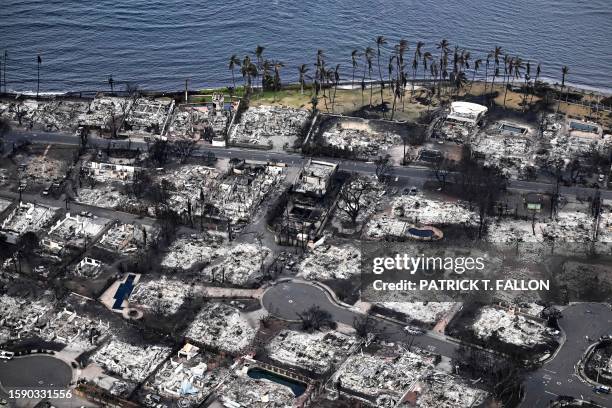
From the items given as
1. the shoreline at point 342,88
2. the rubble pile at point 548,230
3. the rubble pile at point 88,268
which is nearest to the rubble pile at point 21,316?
the rubble pile at point 88,268

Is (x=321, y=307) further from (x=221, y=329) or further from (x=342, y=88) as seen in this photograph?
(x=342, y=88)

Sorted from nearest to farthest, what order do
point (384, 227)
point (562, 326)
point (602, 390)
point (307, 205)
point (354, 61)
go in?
point (602, 390) → point (562, 326) → point (384, 227) → point (307, 205) → point (354, 61)

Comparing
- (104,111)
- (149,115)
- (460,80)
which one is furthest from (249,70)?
(460,80)

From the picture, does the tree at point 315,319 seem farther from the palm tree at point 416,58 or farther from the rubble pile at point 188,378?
the palm tree at point 416,58

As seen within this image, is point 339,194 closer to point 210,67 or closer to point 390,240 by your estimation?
point 390,240

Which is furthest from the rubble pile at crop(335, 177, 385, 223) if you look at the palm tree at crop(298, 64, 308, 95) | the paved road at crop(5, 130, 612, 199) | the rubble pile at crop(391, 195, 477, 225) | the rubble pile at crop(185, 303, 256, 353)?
the palm tree at crop(298, 64, 308, 95)

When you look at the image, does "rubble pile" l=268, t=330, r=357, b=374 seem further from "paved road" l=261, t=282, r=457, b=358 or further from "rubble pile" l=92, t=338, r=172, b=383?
"rubble pile" l=92, t=338, r=172, b=383
